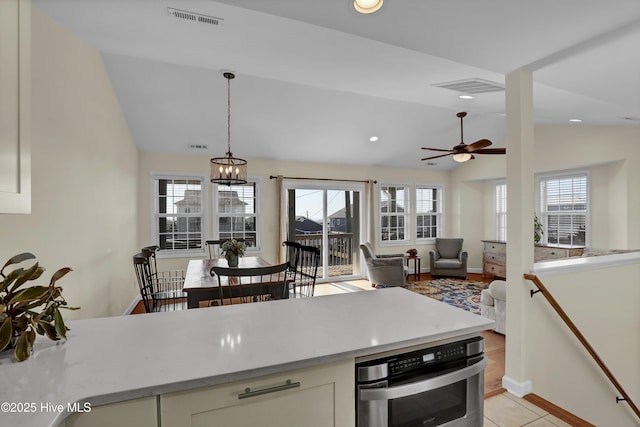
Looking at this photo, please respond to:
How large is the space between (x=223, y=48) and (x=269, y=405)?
2.82 meters

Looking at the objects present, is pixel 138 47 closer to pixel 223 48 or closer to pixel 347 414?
pixel 223 48

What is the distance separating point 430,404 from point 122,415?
1165mm

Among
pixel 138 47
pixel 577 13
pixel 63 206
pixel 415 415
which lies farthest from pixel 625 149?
pixel 63 206

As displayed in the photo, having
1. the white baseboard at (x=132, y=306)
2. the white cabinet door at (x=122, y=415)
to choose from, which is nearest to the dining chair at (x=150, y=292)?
the white baseboard at (x=132, y=306)

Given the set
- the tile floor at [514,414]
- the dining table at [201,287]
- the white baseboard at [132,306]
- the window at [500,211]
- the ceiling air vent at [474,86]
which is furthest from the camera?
the window at [500,211]

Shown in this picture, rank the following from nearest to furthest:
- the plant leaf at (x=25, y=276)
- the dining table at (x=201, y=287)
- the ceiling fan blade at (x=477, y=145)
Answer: the plant leaf at (x=25, y=276) < the dining table at (x=201, y=287) < the ceiling fan blade at (x=477, y=145)

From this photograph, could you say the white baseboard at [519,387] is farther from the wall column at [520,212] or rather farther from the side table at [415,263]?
the side table at [415,263]

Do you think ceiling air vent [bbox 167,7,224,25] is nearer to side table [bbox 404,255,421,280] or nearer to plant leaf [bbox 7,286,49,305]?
plant leaf [bbox 7,286,49,305]

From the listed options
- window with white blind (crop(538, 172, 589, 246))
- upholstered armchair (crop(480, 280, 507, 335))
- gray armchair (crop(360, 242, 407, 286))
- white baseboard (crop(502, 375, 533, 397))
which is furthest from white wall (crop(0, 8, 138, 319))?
window with white blind (crop(538, 172, 589, 246))

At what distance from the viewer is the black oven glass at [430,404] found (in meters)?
1.25

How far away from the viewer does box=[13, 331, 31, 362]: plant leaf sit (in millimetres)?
1028

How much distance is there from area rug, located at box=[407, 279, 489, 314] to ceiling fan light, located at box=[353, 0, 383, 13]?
14.3 feet

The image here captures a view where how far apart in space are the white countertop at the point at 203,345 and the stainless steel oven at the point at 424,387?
71mm

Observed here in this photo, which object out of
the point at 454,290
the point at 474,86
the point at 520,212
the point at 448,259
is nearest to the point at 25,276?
the point at 520,212
